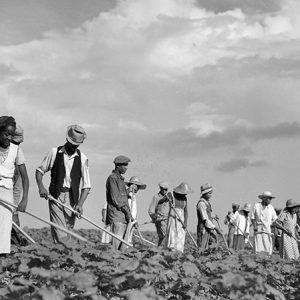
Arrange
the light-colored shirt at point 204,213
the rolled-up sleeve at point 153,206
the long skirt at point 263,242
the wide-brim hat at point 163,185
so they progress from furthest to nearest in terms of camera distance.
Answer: the wide-brim hat at point 163,185
the long skirt at point 263,242
the rolled-up sleeve at point 153,206
the light-colored shirt at point 204,213

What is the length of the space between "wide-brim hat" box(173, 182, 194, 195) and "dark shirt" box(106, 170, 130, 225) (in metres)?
1.13

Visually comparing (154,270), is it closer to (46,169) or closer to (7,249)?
(7,249)

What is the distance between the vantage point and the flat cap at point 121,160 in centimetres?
1037

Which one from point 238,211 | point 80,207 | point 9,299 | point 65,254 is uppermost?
point 238,211

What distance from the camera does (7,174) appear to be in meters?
7.05

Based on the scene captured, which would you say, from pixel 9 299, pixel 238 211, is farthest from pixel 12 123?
pixel 238 211

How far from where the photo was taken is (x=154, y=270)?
6469mm

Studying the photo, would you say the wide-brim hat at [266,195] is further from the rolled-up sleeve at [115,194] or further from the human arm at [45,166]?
the human arm at [45,166]

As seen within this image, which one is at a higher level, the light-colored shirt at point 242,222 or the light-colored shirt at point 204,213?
the light-colored shirt at point 242,222

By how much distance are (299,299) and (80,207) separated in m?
2.52

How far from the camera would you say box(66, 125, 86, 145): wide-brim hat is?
8.42 metres

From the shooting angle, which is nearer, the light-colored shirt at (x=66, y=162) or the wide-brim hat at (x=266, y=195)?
the light-colored shirt at (x=66, y=162)

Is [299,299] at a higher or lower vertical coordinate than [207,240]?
lower

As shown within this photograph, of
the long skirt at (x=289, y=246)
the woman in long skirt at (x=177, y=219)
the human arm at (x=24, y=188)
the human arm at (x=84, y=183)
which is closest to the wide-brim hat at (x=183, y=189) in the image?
the woman in long skirt at (x=177, y=219)
